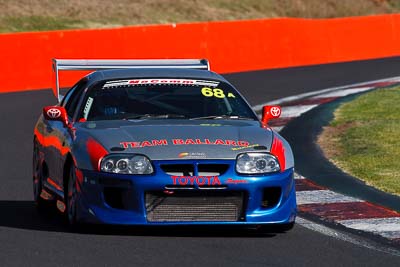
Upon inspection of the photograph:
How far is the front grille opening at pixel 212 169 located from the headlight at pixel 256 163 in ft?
0.34

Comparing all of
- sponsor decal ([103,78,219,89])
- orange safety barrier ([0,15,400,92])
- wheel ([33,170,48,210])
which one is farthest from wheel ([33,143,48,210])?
orange safety barrier ([0,15,400,92])

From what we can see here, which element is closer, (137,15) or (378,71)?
(378,71)

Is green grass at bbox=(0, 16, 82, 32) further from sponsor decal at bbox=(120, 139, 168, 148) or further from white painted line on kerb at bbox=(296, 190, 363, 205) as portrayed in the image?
sponsor decal at bbox=(120, 139, 168, 148)

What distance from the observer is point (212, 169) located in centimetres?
965

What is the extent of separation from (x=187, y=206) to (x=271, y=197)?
667 millimetres

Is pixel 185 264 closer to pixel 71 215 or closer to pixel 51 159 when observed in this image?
pixel 71 215

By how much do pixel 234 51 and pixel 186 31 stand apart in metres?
1.67

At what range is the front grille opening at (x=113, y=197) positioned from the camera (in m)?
9.61

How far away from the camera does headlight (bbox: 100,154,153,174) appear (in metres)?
9.57

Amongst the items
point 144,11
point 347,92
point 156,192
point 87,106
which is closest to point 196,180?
point 156,192

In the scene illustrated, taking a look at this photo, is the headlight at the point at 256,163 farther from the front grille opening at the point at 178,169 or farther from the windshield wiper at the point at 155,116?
the windshield wiper at the point at 155,116

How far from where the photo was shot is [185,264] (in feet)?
28.4

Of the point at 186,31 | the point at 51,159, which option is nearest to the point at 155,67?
the point at 51,159

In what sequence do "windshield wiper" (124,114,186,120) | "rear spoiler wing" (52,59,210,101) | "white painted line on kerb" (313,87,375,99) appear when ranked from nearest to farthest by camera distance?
"windshield wiper" (124,114,186,120), "rear spoiler wing" (52,59,210,101), "white painted line on kerb" (313,87,375,99)
